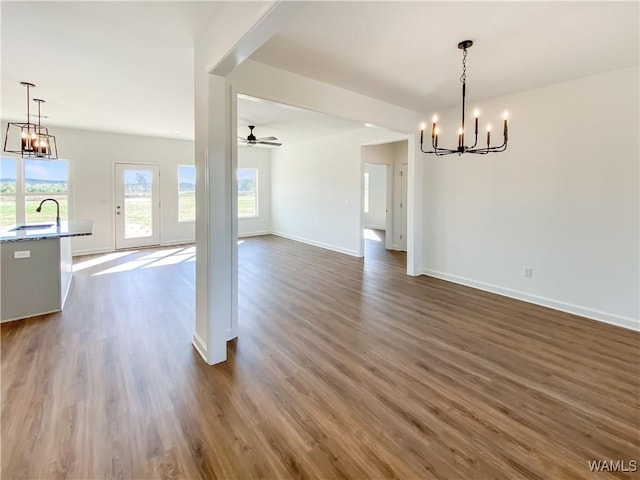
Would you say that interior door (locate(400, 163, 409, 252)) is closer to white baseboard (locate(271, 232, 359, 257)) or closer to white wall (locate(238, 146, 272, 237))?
white baseboard (locate(271, 232, 359, 257))

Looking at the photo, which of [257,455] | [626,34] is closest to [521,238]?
[626,34]

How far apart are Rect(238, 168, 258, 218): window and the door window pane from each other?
8.52ft

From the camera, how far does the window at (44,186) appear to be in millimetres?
6625

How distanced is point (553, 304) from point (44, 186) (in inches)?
375

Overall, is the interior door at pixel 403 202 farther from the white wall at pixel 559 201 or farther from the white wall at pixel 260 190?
the white wall at pixel 260 190

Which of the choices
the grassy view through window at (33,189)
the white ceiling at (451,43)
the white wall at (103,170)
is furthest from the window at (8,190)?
the white ceiling at (451,43)

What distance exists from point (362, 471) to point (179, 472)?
0.97 metres

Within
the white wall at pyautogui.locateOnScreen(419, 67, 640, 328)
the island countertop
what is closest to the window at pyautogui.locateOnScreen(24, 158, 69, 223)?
the island countertop

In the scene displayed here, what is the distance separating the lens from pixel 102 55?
10.5 feet

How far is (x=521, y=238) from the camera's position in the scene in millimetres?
4410

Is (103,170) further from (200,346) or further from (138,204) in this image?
(200,346)

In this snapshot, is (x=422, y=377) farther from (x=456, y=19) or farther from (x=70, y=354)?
(x=70, y=354)

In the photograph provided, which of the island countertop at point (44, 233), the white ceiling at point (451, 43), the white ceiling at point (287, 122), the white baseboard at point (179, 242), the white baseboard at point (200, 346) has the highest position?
the white ceiling at point (287, 122)

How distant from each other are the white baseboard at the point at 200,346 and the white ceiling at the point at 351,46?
107 inches
